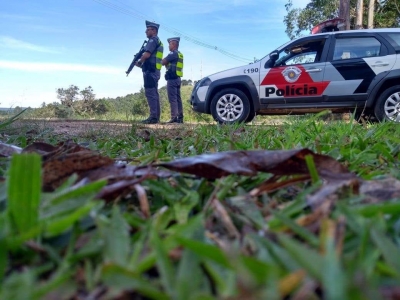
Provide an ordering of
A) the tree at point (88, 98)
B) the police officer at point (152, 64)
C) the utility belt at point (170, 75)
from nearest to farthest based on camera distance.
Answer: the police officer at point (152, 64), the utility belt at point (170, 75), the tree at point (88, 98)

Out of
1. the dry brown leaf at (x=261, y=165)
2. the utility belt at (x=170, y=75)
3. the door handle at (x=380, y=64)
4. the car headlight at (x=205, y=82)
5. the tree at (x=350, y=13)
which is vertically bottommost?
the dry brown leaf at (x=261, y=165)

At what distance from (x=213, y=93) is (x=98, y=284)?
319 inches

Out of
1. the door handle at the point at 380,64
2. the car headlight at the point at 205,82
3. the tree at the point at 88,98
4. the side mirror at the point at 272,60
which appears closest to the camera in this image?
the door handle at the point at 380,64

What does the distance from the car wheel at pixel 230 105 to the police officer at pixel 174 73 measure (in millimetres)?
1717

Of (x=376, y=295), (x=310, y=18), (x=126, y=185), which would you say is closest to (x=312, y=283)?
(x=376, y=295)

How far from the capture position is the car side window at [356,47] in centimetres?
746

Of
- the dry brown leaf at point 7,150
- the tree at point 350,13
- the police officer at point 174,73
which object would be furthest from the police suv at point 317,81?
the tree at point 350,13

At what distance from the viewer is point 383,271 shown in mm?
407

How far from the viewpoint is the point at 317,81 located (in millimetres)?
7598

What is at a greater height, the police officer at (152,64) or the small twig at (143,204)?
the police officer at (152,64)

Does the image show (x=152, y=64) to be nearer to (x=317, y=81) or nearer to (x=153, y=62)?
(x=153, y=62)

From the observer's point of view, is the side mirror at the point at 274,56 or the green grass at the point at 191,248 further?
the side mirror at the point at 274,56

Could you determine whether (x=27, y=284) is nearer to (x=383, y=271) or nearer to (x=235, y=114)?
(x=383, y=271)

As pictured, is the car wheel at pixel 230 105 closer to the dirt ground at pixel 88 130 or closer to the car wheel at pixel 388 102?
the car wheel at pixel 388 102
